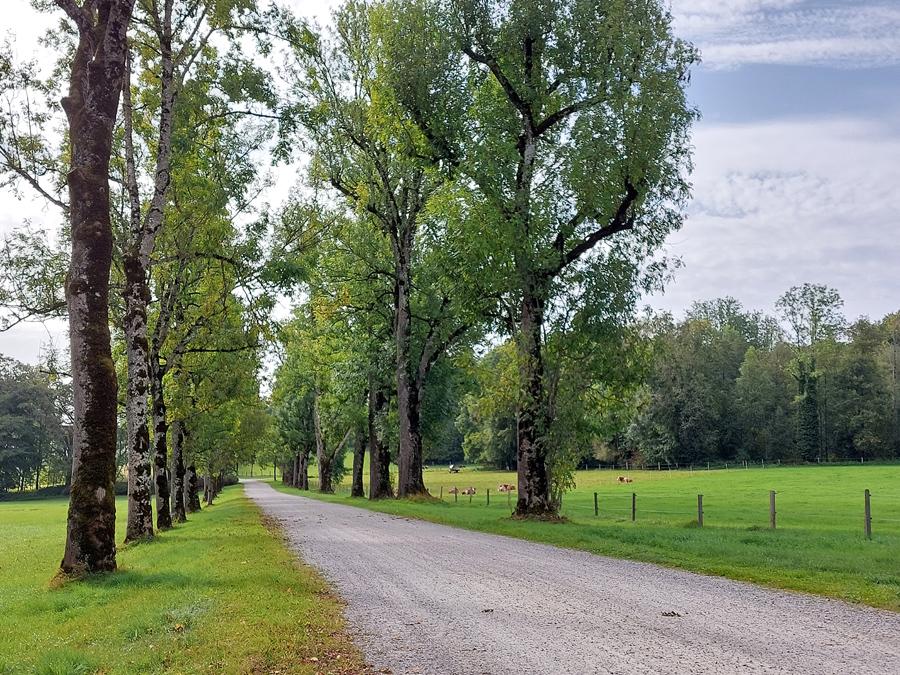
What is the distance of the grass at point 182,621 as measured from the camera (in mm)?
5711

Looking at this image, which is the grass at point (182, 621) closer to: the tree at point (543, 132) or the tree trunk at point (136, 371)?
the tree trunk at point (136, 371)

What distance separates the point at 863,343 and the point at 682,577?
3279 inches

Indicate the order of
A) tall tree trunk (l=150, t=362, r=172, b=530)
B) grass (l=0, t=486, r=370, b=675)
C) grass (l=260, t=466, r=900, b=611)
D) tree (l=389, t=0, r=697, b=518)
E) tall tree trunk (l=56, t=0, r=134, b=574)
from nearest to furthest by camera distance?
grass (l=0, t=486, r=370, b=675)
grass (l=260, t=466, r=900, b=611)
tall tree trunk (l=56, t=0, r=134, b=574)
tree (l=389, t=0, r=697, b=518)
tall tree trunk (l=150, t=362, r=172, b=530)

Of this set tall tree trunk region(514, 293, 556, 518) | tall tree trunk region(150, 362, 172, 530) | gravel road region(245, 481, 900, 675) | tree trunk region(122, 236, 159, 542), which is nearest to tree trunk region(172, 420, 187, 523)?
tall tree trunk region(150, 362, 172, 530)

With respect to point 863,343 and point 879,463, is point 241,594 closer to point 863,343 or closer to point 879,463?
point 879,463

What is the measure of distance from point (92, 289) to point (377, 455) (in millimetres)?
25324

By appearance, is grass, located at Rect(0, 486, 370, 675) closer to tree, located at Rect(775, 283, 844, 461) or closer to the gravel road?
the gravel road

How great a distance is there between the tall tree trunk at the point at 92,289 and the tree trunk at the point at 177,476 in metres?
17.2

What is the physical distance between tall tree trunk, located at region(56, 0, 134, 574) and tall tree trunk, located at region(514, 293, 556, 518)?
11.1m

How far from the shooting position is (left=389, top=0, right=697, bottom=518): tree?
18.3 m

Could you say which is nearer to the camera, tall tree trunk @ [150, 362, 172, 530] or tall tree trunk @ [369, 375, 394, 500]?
tall tree trunk @ [150, 362, 172, 530]

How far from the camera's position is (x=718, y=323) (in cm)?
11450

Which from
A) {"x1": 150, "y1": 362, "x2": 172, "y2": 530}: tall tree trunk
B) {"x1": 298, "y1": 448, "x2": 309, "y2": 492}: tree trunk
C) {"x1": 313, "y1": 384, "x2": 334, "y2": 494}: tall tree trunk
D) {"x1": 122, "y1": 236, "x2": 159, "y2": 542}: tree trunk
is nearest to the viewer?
{"x1": 122, "y1": 236, "x2": 159, "y2": 542}: tree trunk

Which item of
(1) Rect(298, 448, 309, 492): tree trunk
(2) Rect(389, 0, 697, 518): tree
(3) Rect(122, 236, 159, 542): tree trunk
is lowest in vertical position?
(1) Rect(298, 448, 309, 492): tree trunk
